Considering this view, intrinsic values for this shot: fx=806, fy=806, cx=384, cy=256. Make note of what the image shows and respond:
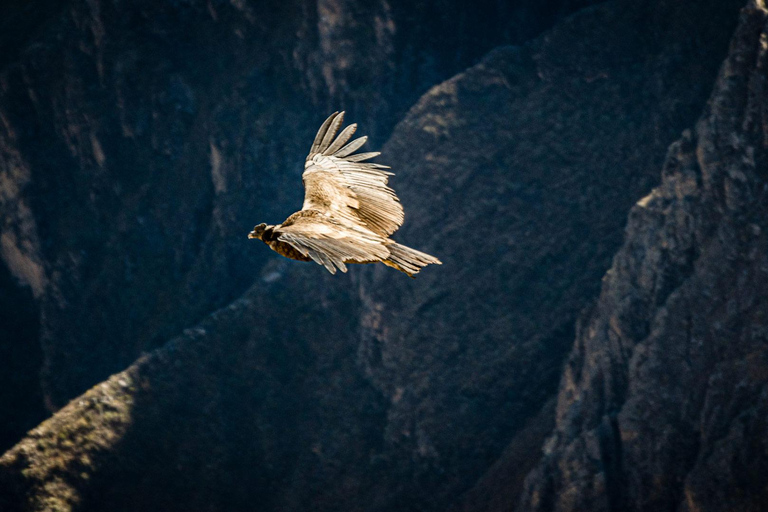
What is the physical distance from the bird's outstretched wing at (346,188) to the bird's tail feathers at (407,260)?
2.59m

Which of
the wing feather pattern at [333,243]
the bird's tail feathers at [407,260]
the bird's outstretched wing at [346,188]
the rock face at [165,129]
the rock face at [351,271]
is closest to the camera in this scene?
the wing feather pattern at [333,243]

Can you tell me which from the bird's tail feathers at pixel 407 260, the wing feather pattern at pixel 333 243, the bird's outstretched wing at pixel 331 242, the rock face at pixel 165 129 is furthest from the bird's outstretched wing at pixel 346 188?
the rock face at pixel 165 129

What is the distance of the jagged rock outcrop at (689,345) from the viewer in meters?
33.7

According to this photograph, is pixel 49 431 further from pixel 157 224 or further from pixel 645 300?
pixel 645 300

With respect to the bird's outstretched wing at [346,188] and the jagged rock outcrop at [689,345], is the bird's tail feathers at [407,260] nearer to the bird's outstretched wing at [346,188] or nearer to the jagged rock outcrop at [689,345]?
the bird's outstretched wing at [346,188]

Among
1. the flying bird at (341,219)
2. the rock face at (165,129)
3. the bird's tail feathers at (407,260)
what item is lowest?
the bird's tail feathers at (407,260)

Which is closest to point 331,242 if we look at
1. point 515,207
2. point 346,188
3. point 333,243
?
point 333,243

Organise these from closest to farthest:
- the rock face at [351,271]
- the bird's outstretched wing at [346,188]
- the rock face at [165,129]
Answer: the bird's outstretched wing at [346,188] < the rock face at [351,271] < the rock face at [165,129]

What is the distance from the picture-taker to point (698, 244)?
39500mm

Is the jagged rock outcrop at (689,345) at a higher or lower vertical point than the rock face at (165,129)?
lower

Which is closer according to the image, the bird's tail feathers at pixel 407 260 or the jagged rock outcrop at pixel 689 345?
the bird's tail feathers at pixel 407 260

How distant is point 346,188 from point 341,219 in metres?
2.42

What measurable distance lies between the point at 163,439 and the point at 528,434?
26.3 m

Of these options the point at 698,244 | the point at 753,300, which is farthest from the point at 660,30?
the point at 753,300
